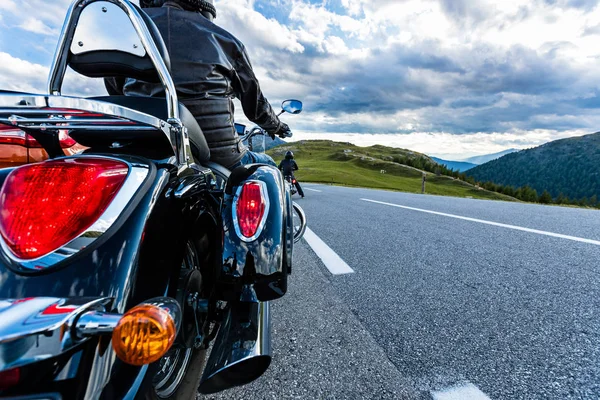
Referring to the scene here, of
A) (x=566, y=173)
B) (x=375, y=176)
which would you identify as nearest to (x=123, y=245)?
(x=375, y=176)

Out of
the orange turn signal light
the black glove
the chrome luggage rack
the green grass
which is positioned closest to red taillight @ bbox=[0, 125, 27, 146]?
the chrome luggage rack

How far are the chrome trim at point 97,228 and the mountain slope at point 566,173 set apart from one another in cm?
20290

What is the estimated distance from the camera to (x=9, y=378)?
1.71 ft

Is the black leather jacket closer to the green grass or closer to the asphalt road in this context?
the asphalt road

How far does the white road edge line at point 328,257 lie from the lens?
116 inches

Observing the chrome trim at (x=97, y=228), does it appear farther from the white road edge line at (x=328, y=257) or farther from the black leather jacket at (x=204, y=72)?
the white road edge line at (x=328, y=257)

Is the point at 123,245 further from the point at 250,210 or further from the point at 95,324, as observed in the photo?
the point at 250,210

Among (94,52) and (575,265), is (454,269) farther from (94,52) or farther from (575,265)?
(94,52)

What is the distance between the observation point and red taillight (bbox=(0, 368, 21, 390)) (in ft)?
1.69

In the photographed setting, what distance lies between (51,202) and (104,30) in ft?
2.65

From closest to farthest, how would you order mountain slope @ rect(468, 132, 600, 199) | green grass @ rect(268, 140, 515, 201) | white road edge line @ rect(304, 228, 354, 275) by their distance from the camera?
white road edge line @ rect(304, 228, 354, 275) < green grass @ rect(268, 140, 515, 201) < mountain slope @ rect(468, 132, 600, 199)

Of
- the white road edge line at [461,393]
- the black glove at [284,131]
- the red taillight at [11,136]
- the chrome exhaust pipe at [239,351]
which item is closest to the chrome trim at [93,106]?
Result: the chrome exhaust pipe at [239,351]

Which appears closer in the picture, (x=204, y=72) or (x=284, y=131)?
(x=204, y=72)

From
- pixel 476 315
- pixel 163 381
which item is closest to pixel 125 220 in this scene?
pixel 163 381
